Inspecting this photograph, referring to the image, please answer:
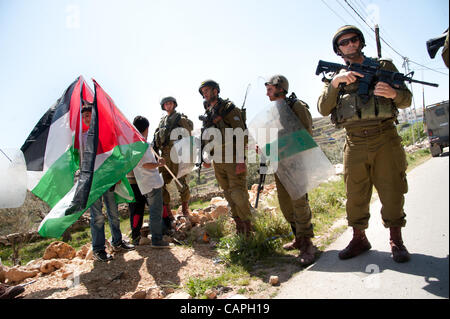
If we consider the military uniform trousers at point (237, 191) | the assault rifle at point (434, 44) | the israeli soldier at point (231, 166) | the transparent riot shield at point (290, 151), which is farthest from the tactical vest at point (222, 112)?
the assault rifle at point (434, 44)

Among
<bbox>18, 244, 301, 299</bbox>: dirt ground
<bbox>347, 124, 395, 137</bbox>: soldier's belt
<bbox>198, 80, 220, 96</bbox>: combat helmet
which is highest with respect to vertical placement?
<bbox>198, 80, 220, 96</bbox>: combat helmet

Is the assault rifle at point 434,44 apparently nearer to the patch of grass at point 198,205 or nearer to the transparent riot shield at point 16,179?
the transparent riot shield at point 16,179

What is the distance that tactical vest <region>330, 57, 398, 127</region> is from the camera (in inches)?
97.3

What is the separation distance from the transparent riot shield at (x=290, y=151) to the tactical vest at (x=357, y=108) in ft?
1.37

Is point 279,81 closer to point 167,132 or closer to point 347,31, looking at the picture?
point 347,31

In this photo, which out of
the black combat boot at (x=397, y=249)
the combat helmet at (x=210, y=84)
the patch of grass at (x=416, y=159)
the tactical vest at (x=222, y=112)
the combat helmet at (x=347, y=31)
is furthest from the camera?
the patch of grass at (x=416, y=159)

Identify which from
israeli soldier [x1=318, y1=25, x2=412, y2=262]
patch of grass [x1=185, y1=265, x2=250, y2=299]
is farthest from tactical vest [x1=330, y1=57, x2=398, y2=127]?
patch of grass [x1=185, y1=265, x2=250, y2=299]

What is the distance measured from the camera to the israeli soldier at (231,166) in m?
3.70

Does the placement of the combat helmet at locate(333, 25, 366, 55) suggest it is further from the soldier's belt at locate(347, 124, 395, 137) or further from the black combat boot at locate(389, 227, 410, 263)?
the black combat boot at locate(389, 227, 410, 263)

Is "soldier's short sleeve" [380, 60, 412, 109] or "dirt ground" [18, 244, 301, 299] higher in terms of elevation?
"soldier's short sleeve" [380, 60, 412, 109]

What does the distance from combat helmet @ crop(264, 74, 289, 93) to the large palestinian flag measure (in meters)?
1.91

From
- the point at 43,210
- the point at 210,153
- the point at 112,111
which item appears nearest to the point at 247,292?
the point at 210,153

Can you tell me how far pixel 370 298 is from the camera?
190 cm

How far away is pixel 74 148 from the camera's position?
12.2 ft
